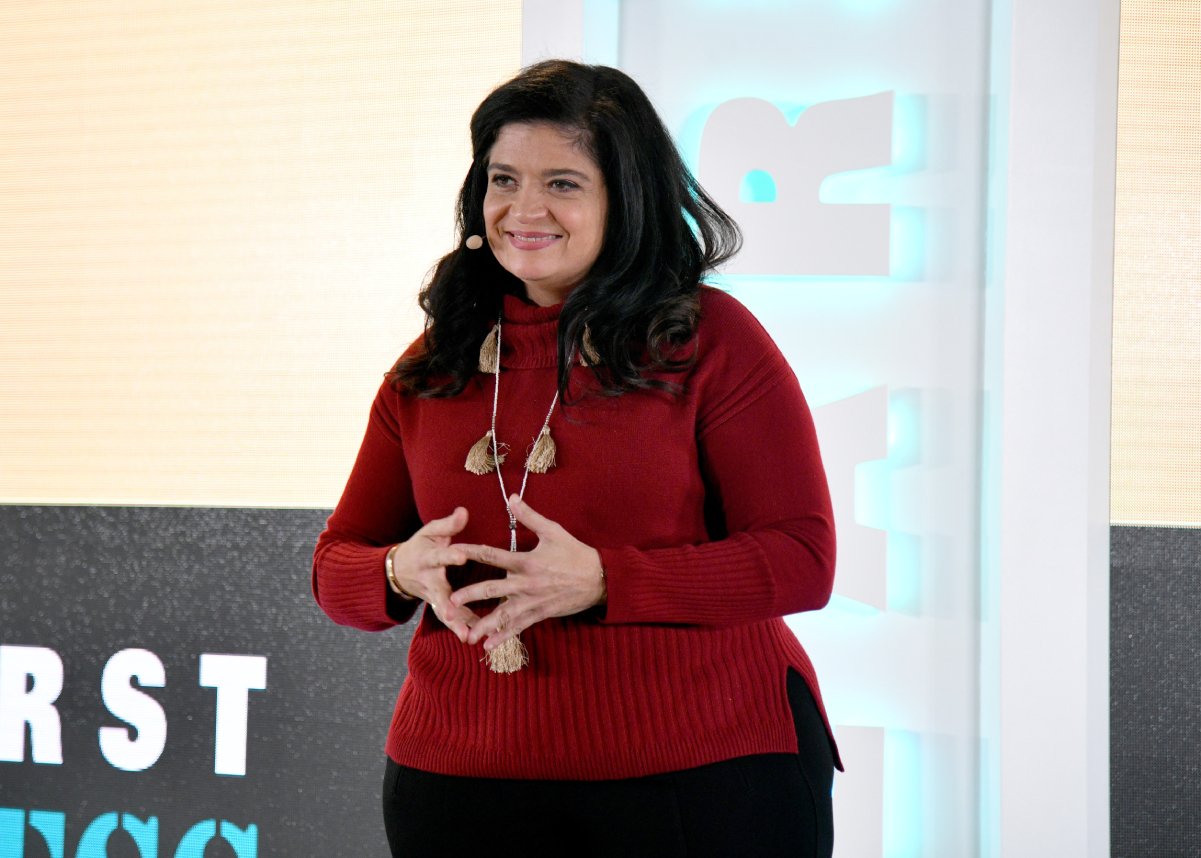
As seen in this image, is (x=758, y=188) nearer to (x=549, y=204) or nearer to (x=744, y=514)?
(x=549, y=204)

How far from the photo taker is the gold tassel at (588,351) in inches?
52.8

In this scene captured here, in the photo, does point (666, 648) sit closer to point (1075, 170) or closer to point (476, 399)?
point (476, 399)

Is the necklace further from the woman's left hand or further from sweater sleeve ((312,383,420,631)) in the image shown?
sweater sleeve ((312,383,420,631))

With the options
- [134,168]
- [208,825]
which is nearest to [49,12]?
[134,168]

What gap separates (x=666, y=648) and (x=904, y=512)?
4.22 feet

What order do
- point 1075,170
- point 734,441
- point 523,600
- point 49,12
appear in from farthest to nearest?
point 49,12 < point 1075,170 < point 734,441 < point 523,600

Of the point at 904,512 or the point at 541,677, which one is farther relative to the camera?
the point at 904,512

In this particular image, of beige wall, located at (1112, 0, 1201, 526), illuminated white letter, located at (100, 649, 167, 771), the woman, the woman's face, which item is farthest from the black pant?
illuminated white letter, located at (100, 649, 167, 771)

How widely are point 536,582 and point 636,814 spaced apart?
0.27 m

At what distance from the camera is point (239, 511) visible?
2.66m

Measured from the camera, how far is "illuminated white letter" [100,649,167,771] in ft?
8.81

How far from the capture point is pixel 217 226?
8.89ft

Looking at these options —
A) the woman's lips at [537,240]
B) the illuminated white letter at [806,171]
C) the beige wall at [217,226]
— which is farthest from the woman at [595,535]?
the beige wall at [217,226]

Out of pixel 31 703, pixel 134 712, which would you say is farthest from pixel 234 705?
pixel 31 703
